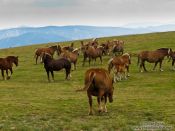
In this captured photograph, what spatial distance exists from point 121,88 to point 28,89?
6523mm

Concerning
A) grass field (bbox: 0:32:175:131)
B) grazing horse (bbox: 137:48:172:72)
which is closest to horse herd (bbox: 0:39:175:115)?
grazing horse (bbox: 137:48:172:72)

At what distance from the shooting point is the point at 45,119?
14.8m

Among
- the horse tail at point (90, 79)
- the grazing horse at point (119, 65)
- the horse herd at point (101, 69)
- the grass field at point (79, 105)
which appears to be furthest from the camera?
the grazing horse at point (119, 65)

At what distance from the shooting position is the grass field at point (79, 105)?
1379cm

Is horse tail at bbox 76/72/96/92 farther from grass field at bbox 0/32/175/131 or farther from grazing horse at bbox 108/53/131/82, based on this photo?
grazing horse at bbox 108/53/131/82

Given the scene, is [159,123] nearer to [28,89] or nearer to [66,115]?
[66,115]

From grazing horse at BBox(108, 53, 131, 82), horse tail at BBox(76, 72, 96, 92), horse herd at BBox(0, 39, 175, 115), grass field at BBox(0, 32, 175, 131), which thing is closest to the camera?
grass field at BBox(0, 32, 175, 131)

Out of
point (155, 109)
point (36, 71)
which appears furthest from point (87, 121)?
point (36, 71)

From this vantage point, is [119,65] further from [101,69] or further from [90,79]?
[90,79]

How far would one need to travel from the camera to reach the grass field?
13.8 meters

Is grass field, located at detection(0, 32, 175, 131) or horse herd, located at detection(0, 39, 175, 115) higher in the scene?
horse herd, located at detection(0, 39, 175, 115)

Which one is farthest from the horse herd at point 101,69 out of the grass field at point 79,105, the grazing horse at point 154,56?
the grass field at point 79,105

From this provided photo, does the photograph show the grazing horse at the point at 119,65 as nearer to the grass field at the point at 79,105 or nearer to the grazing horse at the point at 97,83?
the grass field at the point at 79,105

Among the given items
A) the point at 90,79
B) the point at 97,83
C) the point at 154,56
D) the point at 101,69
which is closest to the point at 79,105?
the point at 101,69
